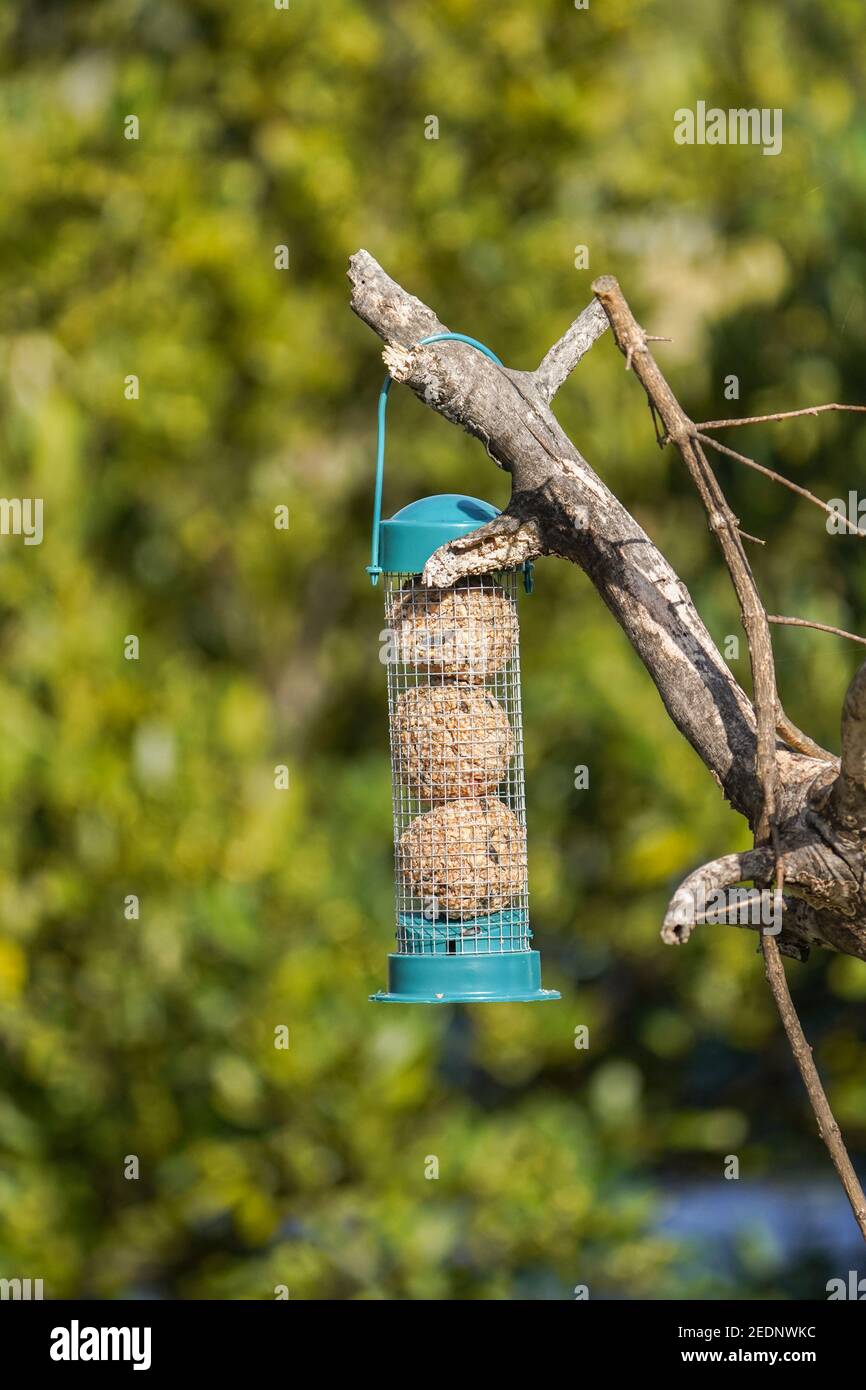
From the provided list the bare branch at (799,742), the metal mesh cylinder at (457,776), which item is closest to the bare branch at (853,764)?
the bare branch at (799,742)

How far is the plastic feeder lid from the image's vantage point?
111 inches

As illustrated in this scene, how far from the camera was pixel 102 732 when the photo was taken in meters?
6.62

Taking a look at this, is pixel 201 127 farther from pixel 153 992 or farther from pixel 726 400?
pixel 153 992

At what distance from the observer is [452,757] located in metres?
2.95

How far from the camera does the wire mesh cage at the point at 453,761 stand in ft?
9.43

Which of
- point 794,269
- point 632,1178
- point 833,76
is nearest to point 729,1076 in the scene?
point 632,1178

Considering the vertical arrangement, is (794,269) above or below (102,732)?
above

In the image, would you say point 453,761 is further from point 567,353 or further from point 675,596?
point 567,353

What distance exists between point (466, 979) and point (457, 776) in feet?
1.23

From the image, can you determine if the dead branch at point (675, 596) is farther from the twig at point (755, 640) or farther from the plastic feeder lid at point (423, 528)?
the plastic feeder lid at point (423, 528)
